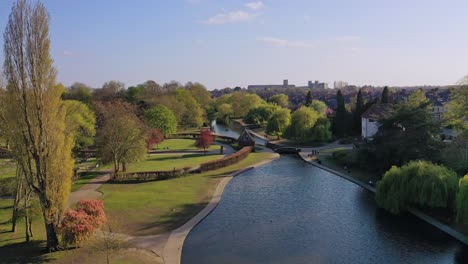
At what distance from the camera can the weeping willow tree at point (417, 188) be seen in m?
28.6

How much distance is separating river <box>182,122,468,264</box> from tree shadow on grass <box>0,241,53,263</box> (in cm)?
783

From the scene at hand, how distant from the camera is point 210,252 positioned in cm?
2375

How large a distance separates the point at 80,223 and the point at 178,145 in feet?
149

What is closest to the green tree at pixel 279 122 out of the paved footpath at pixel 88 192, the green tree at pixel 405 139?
the green tree at pixel 405 139

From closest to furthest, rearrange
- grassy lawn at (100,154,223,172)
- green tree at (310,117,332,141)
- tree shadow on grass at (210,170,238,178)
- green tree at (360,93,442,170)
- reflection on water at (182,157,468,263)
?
reflection on water at (182,157,468,263)
green tree at (360,93,442,170)
tree shadow on grass at (210,170,238,178)
grassy lawn at (100,154,223,172)
green tree at (310,117,332,141)

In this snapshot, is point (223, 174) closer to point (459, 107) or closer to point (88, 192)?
point (88, 192)

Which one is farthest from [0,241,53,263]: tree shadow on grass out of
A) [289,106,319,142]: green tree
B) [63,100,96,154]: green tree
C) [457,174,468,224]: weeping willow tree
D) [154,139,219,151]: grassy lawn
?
[289,106,319,142]: green tree

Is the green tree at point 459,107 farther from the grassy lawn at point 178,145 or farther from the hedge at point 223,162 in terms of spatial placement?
the grassy lawn at point 178,145

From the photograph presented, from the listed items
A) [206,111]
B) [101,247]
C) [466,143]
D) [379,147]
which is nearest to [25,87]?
[101,247]

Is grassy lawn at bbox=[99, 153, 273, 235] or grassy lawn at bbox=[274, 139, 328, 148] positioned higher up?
grassy lawn at bbox=[274, 139, 328, 148]

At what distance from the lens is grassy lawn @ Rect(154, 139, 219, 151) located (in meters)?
64.4

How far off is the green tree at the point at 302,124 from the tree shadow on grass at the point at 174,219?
36.2 meters

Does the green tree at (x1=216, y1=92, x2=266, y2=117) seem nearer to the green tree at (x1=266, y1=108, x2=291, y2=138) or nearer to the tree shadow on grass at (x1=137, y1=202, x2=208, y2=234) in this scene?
the green tree at (x1=266, y1=108, x2=291, y2=138)

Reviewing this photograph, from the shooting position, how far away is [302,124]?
6681 centimetres
